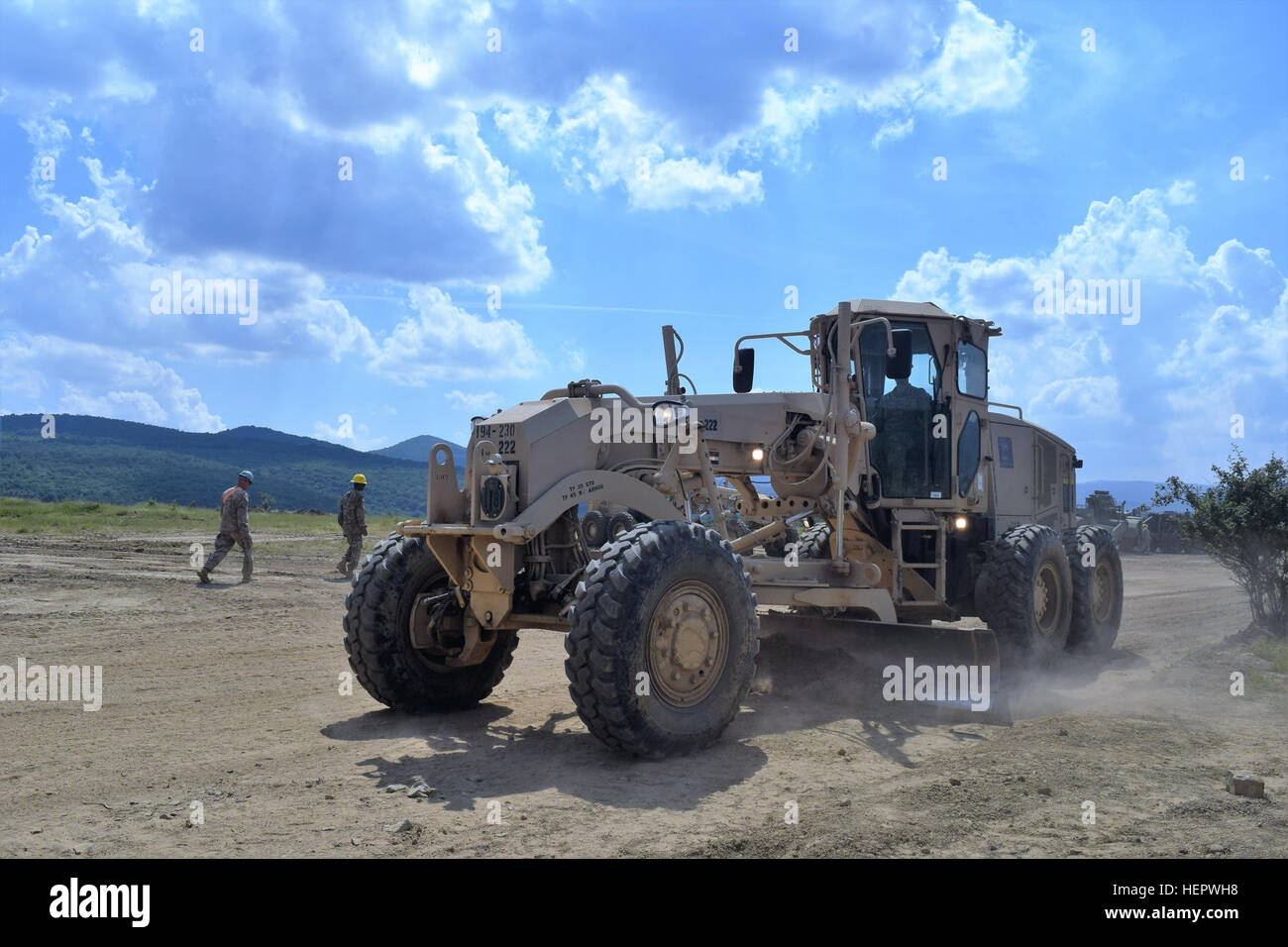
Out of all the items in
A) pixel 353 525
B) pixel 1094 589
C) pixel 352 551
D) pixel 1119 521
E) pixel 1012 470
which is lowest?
pixel 1094 589

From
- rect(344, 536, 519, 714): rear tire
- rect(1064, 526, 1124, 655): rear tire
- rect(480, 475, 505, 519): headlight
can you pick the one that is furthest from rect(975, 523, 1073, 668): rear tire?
rect(480, 475, 505, 519): headlight

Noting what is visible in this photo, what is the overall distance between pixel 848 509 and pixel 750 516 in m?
0.96

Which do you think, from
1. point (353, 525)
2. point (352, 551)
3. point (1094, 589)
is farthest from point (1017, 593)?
point (353, 525)

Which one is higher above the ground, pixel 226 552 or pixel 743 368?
pixel 743 368

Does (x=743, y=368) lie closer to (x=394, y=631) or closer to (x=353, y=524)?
(x=394, y=631)

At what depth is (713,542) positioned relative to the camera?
665 centimetres

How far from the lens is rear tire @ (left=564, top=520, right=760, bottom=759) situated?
5.97 m

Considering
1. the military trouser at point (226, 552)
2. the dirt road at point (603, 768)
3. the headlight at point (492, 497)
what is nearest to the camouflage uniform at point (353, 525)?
the military trouser at point (226, 552)

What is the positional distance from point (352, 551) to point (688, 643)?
13.0 metres

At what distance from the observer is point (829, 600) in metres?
8.39

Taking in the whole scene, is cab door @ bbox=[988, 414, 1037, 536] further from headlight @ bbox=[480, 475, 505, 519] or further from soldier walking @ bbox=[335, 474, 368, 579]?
soldier walking @ bbox=[335, 474, 368, 579]

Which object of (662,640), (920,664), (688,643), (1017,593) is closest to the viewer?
(662,640)

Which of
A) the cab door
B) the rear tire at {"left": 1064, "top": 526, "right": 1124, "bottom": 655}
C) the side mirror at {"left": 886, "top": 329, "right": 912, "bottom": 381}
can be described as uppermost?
the side mirror at {"left": 886, "top": 329, "right": 912, "bottom": 381}

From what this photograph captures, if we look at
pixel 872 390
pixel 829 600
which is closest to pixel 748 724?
pixel 829 600
